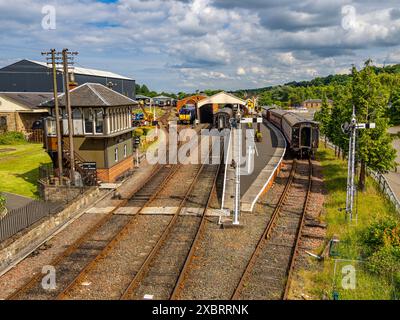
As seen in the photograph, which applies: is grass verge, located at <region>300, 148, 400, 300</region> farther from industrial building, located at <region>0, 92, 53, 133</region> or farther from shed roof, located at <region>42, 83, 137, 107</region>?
industrial building, located at <region>0, 92, 53, 133</region>

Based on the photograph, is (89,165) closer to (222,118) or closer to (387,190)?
(387,190)

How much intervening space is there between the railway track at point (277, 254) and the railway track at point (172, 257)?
2244 mm

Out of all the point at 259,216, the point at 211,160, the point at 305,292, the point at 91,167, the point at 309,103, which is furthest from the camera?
the point at 309,103

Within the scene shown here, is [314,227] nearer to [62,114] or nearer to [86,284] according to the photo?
[86,284]

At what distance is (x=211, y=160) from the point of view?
34.1 metres

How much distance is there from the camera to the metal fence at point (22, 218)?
16.0m

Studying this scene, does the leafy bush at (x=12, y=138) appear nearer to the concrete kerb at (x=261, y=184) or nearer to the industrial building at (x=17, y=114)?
the industrial building at (x=17, y=114)

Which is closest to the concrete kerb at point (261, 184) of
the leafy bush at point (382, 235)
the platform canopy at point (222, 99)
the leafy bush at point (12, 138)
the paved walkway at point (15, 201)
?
the leafy bush at point (382, 235)

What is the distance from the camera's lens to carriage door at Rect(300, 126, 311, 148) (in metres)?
34.7

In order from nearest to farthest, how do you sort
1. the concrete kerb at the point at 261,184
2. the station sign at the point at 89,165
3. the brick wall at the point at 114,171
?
the concrete kerb at the point at 261,184 → the station sign at the point at 89,165 → the brick wall at the point at 114,171

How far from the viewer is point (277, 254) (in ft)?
49.1

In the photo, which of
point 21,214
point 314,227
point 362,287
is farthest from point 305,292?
point 21,214

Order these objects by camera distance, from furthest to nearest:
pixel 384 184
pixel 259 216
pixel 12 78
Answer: pixel 12 78, pixel 384 184, pixel 259 216

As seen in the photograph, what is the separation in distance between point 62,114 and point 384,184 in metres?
21.7
